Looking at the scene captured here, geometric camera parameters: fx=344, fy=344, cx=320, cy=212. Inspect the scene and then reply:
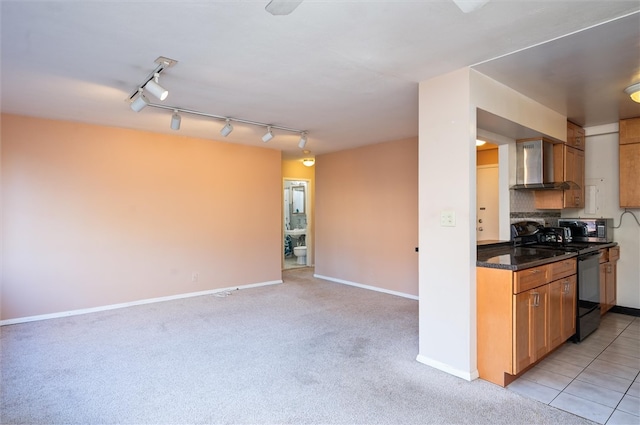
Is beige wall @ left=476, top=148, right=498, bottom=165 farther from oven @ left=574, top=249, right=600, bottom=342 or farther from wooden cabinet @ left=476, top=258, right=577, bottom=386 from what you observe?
wooden cabinet @ left=476, top=258, right=577, bottom=386

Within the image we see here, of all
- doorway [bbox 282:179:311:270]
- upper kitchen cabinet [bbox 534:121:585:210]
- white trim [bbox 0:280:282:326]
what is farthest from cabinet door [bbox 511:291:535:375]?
doorway [bbox 282:179:311:270]

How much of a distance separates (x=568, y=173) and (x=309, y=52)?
3.54m

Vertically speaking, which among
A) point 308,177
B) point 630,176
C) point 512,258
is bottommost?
point 512,258

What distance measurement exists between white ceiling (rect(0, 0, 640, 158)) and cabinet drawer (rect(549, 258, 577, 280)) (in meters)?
1.55

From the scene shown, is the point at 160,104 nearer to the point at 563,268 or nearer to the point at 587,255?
the point at 563,268

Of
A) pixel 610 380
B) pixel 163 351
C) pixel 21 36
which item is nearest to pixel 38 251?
pixel 163 351

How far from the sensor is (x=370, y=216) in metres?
5.86

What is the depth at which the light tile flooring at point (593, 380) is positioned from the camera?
225 centimetres

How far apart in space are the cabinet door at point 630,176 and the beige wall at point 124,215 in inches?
195

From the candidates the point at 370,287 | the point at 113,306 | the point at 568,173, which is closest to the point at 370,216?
the point at 370,287

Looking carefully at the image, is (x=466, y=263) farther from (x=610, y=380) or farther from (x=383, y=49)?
(x=383, y=49)

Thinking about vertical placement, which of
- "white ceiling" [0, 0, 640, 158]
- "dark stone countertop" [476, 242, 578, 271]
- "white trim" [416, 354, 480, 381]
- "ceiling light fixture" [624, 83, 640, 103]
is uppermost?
"white ceiling" [0, 0, 640, 158]

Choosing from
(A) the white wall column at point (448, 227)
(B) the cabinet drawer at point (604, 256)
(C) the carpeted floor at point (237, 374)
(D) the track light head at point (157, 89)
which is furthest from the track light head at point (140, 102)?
(B) the cabinet drawer at point (604, 256)

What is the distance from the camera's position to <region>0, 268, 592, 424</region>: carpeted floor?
7.18ft
